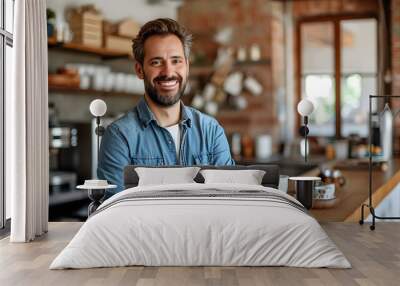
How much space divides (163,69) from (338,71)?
377cm

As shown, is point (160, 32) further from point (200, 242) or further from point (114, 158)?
point (200, 242)

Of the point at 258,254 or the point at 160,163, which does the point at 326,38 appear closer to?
the point at 160,163

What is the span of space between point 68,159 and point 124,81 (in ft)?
3.87

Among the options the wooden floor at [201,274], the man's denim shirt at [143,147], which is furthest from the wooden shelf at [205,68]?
the wooden floor at [201,274]

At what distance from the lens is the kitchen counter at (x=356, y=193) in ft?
16.0

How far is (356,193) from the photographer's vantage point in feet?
18.3

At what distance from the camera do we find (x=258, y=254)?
3.84 meters

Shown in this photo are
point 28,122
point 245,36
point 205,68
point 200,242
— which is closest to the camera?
point 200,242

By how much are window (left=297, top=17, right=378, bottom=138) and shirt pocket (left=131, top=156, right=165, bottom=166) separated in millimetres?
3843

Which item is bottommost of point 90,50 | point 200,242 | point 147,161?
point 200,242

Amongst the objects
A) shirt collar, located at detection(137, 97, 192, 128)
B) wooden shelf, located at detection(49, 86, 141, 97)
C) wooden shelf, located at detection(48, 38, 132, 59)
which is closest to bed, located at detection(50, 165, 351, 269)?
shirt collar, located at detection(137, 97, 192, 128)

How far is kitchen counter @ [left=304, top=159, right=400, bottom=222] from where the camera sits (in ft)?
16.0

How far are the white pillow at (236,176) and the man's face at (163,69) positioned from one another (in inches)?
35.1

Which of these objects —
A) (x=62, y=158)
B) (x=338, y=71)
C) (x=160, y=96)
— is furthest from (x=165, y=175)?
(x=338, y=71)
